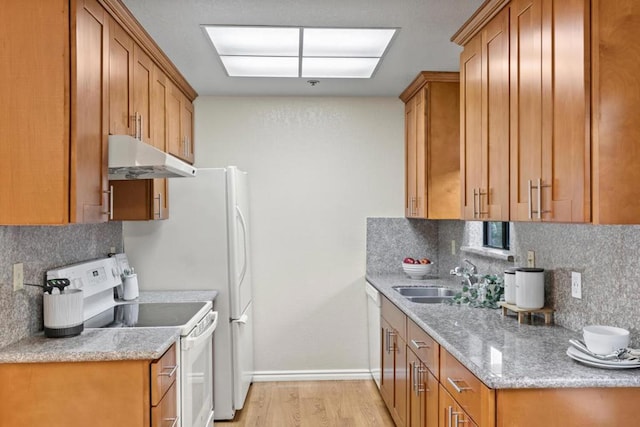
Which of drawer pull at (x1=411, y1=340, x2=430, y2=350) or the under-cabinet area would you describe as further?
drawer pull at (x1=411, y1=340, x2=430, y2=350)

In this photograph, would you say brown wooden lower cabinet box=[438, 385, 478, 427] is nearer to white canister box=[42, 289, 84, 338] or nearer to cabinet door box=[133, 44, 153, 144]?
white canister box=[42, 289, 84, 338]

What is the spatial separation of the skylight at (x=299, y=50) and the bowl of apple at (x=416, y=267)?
156 cm

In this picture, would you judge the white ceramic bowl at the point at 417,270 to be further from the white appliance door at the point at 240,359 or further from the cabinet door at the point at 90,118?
the cabinet door at the point at 90,118

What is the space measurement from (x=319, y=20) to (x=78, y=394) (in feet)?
6.95

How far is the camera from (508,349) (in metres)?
→ 2.10

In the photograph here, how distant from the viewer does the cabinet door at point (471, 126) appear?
8.67ft

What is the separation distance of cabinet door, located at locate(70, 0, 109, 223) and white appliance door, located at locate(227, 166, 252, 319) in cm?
143

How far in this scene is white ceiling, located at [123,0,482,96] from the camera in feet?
8.49

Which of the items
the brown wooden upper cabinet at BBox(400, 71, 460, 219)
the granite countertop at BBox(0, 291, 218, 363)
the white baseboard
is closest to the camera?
the granite countertop at BBox(0, 291, 218, 363)

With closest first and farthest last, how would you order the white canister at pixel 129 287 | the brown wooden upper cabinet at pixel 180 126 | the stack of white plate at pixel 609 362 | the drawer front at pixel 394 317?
the stack of white plate at pixel 609 362 → the drawer front at pixel 394 317 → the white canister at pixel 129 287 → the brown wooden upper cabinet at pixel 180 126

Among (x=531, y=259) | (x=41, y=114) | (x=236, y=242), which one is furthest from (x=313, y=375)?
(x=41, y=114)

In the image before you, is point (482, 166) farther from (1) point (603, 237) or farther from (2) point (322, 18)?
(2) point (322, 18)

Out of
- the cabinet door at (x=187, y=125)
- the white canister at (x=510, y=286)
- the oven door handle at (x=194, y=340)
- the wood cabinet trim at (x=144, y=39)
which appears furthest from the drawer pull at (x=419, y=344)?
the cabinet door at (x=187, y=125)

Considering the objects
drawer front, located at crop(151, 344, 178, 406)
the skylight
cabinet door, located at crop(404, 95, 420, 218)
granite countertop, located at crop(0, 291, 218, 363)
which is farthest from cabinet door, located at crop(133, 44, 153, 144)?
cabinet door, located at crop(404, 95, 420, 218)
